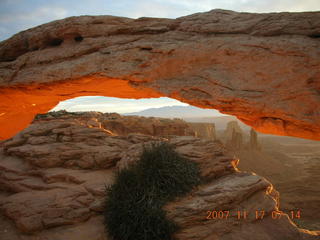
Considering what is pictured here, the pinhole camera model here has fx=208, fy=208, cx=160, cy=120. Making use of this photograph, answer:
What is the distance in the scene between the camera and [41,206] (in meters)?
6.90

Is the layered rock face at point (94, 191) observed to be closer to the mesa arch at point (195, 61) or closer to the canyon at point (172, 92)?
the canyon at point (172, 92)

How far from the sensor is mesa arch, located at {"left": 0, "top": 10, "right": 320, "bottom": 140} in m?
6.01

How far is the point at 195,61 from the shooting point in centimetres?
694

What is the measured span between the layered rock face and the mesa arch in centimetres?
201

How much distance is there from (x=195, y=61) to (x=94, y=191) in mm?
5630

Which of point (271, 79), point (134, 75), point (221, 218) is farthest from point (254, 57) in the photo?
point (221, 218)

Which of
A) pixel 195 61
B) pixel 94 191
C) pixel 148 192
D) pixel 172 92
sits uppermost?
pixel 195 61

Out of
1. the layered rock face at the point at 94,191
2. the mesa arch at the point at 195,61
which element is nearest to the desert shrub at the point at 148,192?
the layered rock face at the point at 94,191

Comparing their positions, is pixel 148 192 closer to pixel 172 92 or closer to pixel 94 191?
pixel 94 191

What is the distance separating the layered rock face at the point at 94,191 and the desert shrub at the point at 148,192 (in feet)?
1.16

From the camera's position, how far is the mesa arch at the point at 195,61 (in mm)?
6012

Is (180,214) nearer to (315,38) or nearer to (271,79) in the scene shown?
(271,79)

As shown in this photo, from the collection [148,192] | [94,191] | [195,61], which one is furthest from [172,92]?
[94,191]

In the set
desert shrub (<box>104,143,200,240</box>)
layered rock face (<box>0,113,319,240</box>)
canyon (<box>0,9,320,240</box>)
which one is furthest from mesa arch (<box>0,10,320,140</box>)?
desert shrub (<box>104,143,200,240</box>)
